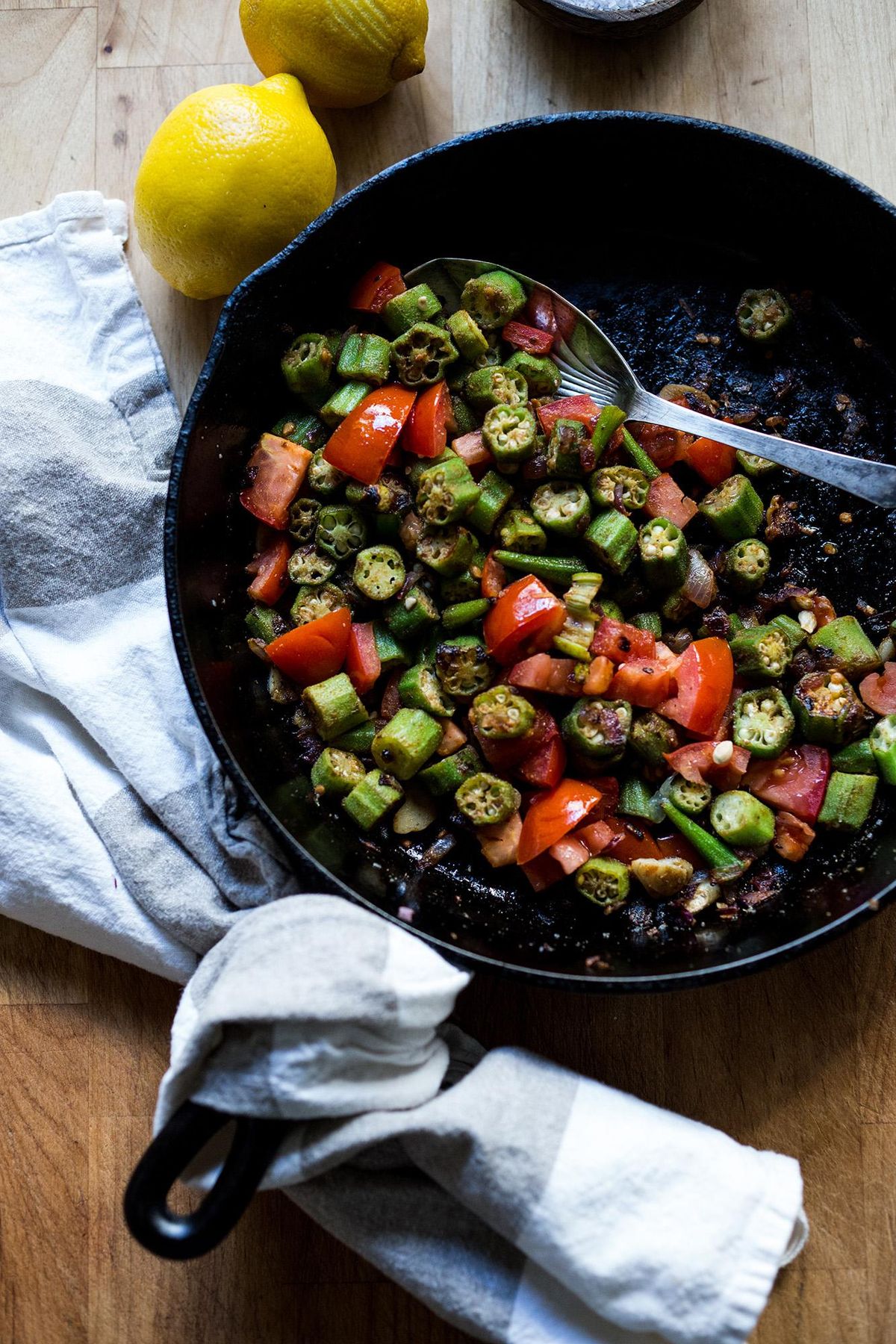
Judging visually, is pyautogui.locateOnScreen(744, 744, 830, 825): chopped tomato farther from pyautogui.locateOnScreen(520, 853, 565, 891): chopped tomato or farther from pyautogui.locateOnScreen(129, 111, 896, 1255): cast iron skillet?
pyautogui.locateOnScreen(520, 853, 565, 891): chopped tomato

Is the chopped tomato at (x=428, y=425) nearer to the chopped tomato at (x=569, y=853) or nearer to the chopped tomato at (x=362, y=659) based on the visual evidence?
the chopped tomato at (x=362, y=659)

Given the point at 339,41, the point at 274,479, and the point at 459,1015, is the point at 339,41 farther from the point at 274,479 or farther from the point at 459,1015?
the point at 459,1015

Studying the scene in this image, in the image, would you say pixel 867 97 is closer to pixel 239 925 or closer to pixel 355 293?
pixel 355 293

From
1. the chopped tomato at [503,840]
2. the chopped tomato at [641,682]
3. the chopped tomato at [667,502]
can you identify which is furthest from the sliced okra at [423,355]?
the chopped tomato at [503,840]

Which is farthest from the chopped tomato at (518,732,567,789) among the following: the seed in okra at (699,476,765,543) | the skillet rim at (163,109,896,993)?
the seed in okra at (699,476,765,543)

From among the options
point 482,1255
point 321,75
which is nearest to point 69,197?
point 321,75

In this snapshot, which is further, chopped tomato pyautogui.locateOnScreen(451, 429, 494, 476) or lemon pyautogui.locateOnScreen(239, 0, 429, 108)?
chopped tomato pyautogui.locateOnScreen(451, 429, 494, 476)
